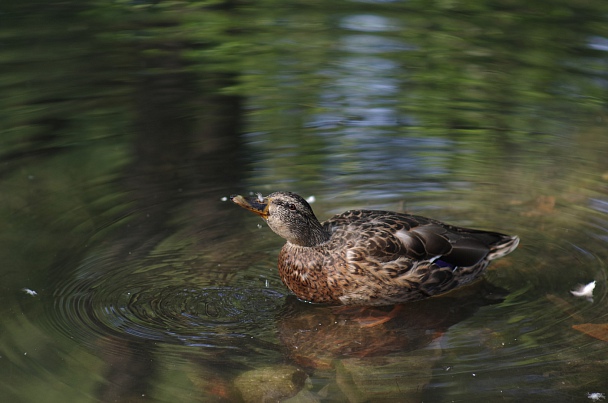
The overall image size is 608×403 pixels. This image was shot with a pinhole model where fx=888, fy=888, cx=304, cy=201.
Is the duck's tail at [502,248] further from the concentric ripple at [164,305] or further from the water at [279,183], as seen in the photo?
the concentric ripple at [164,305]

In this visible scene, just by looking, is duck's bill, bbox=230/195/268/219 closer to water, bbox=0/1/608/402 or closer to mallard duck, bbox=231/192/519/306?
mallard duck, bbox=231/192/519/306

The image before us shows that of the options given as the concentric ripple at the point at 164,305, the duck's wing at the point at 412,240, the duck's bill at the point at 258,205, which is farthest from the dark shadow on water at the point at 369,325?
the duck's bill at the point at 258,205

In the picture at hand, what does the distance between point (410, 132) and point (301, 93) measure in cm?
165

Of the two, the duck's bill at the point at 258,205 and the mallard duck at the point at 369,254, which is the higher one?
the duck's bill at the point at 258,205

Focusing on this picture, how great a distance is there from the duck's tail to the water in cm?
22

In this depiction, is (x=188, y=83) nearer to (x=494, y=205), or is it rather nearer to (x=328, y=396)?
(x=494, y=205)

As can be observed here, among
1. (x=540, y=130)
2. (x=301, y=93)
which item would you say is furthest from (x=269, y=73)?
(x=540, y=130)

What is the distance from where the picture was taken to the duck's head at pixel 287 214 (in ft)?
22.3

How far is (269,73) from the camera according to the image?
11.0 m

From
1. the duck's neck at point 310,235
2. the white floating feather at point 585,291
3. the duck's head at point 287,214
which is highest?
the duck's head at point 287,214

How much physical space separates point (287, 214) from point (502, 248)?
68.0 inches

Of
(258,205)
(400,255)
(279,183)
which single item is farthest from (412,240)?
(279,183)

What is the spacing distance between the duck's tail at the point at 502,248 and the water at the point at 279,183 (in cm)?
22

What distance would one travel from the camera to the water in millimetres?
5723
